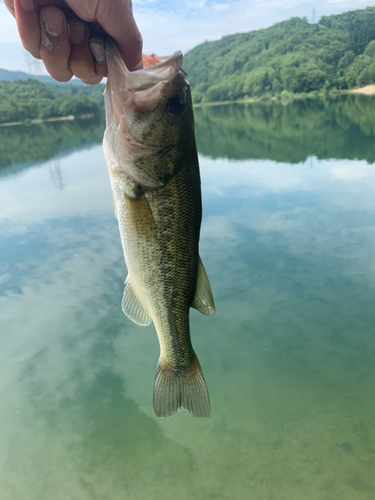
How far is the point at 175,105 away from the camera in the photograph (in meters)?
1.71

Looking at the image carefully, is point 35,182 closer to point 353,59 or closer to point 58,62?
point 58,62

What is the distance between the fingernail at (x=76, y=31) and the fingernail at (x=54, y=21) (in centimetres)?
4

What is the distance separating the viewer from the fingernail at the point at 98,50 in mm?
1688

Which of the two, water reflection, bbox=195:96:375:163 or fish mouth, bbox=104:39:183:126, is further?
water reflection, bbox=195:96:375:163

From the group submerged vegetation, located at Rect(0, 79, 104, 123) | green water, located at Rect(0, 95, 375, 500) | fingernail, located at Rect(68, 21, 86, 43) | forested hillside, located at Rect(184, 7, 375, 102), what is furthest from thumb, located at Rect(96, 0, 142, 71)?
submerged vegetation, located at Rect(0, 79, 104, 123)

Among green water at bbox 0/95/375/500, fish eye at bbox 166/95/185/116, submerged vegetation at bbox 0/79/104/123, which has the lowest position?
green water at bbox 0/95/375/500

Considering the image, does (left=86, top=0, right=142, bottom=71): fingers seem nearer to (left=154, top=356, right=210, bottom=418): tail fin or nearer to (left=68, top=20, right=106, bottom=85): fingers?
(left=68, top=20, right=106, bottom=85): fingers

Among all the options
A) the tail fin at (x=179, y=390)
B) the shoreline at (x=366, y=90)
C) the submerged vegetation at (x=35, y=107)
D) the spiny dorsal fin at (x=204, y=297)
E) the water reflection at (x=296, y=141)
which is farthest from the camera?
the submerged vegetation at (x=35, y=107)

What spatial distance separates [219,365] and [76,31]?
528 centimetres

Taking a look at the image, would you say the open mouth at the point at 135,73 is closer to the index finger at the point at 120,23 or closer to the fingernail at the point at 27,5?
the index finger at the point at 120,23

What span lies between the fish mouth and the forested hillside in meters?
74.2

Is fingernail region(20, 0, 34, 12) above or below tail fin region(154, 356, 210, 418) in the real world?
above

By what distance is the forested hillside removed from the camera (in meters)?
75.6

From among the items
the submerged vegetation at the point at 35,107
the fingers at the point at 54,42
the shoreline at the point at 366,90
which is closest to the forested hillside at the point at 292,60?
the shoreline at the point at 366,90
